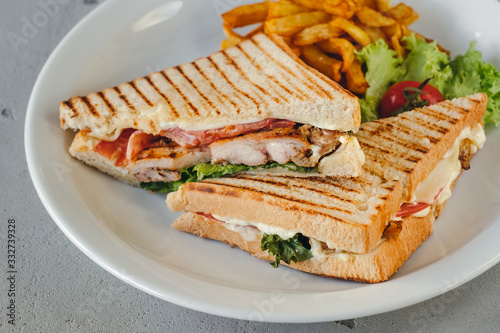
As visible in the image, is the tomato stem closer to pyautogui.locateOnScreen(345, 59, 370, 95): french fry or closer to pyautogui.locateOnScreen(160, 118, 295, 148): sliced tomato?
pyautogui.locateOnScreen(345, 59, 370, 95): french fry

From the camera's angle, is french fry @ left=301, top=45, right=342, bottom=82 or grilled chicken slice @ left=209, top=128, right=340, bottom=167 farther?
french fry @ left=301, top=45, right=342, bottom=82

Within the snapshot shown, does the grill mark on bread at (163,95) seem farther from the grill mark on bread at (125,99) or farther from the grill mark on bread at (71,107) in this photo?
the grill mark on bread at (71,107)

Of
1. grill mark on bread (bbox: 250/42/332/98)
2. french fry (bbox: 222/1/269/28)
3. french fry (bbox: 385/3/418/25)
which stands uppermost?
french fry (bbox: 385/3/418/25)

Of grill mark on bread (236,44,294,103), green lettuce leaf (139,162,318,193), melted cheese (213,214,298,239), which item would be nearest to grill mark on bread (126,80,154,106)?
green lettuce leaf (139,162,318,193)

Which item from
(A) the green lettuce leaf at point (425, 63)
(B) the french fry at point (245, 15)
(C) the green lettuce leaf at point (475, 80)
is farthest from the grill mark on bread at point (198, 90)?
(C) the green lettuce leaf at point (475, 80)

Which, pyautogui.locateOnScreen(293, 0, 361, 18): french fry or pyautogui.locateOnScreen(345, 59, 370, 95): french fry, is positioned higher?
pyautogui.locateOnScreen(293, 0, 361, 18): french fry

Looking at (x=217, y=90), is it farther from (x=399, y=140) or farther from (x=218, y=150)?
(x=399, y=140)

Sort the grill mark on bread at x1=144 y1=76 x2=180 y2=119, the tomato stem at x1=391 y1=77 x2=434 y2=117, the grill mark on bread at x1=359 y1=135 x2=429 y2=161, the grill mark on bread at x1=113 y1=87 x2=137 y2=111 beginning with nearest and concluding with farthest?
the grill mark on bread at x1=359 y1=135 x2=429 y2=161, the grill mark on bread at x1=144 y1=76 x2=180 y2=119, the grill mark on bread at x1=113 y1=87 x2=137 y2=111, the tomato stem at x1=391 y1=77 x2=434 y2=117
